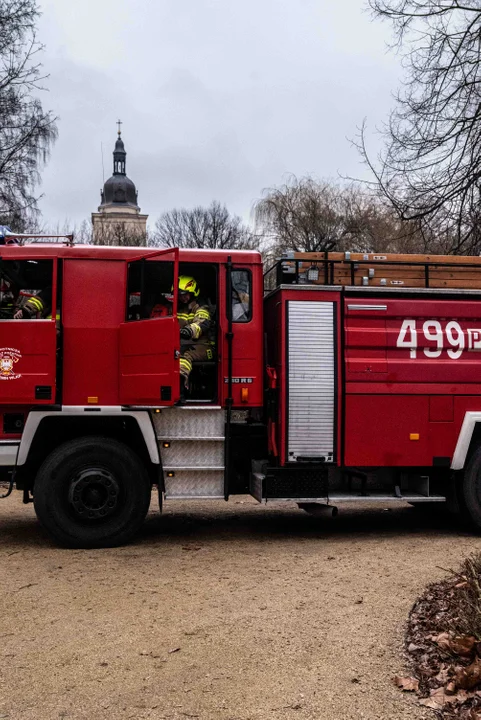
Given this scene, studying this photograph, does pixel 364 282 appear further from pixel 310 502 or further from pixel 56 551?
pixel 56 551

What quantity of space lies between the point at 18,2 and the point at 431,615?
55.2 feet

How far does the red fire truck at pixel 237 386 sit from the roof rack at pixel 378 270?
0.02 meters

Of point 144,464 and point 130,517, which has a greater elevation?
point 144,464

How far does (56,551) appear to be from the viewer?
300 inches

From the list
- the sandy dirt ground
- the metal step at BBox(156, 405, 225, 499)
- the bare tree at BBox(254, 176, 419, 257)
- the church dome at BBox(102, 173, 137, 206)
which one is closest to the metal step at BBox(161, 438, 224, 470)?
the metal step at BBox(156, 405, 225, 499)

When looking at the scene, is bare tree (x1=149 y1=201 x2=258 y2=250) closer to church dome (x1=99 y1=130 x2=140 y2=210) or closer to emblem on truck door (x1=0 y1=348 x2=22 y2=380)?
emblem on truck door (x1=0 y1=348 x2=22 y2=380)

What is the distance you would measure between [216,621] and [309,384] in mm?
3242

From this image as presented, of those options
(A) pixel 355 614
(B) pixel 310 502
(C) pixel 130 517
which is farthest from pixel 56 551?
(A) pixel 355 614

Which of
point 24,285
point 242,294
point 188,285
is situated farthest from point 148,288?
point 24,285

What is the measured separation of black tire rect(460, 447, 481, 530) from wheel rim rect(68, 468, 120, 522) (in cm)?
373

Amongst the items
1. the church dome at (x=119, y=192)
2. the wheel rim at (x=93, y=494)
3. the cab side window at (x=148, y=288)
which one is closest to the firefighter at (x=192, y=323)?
the cab side window at (x=148, y=288)

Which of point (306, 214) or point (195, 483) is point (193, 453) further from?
point (306, 214)

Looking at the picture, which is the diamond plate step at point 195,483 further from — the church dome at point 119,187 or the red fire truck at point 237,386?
the church dome at point 119,187

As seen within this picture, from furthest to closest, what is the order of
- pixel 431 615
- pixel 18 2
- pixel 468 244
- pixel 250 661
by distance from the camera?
pixel 18 2, pixel 468 244, pixel 431 615, pixel 250 661
